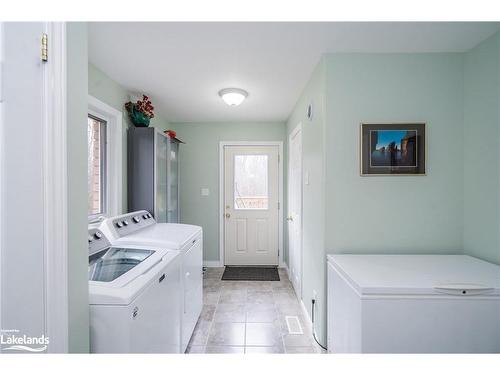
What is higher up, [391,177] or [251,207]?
[391,177]

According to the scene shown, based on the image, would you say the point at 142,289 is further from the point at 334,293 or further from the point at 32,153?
the point at 334,293

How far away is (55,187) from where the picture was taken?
805mm

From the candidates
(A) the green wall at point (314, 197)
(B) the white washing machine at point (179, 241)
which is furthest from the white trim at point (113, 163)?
(A) the green wall at point (314, 197)

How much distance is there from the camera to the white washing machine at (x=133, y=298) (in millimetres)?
1047

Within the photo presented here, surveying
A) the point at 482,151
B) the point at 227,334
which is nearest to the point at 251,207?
the point at 227,334

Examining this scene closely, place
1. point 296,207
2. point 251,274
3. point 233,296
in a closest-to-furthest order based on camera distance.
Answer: point 233,296
point 296,207
point 251,274

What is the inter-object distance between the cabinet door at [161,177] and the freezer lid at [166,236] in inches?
14.1

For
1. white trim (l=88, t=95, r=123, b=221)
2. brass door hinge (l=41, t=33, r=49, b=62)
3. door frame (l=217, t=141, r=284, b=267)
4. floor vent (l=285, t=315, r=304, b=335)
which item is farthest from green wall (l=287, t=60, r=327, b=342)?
white trim (l=88, t=95, r=123, b=221)

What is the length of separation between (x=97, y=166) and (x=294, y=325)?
2418 mm

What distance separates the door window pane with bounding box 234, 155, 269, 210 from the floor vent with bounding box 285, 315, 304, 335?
71.6 inches

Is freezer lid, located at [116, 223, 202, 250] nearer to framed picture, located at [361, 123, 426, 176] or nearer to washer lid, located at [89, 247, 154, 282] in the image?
washer lid, located at [89, 247, 154, 282]

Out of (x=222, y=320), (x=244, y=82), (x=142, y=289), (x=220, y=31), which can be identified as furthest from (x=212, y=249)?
(x=220, y=31)

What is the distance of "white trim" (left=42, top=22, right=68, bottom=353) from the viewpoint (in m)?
0.80

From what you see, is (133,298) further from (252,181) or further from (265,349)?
(252,181)
